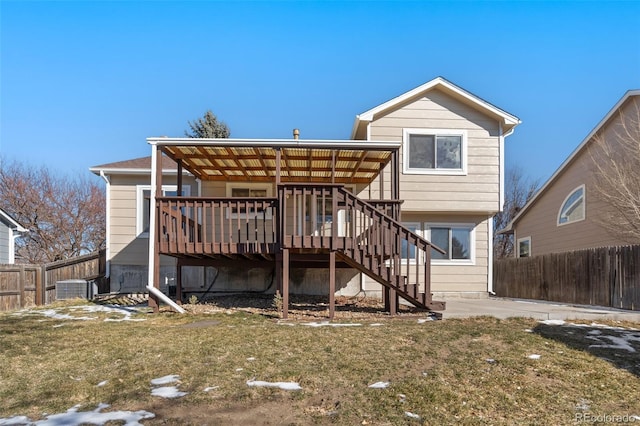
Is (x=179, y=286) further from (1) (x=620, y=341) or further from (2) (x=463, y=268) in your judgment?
(1) (x=620, y=341)

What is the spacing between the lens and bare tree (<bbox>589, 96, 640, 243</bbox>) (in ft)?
35.7

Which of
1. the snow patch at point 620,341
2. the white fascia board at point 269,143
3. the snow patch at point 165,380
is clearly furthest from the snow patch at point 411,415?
the white fascia board at point 269,143

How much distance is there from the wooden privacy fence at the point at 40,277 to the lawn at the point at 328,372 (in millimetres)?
3225

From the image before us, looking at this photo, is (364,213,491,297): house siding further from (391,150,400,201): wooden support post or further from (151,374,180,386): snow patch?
(151,374,180,386): snow patch

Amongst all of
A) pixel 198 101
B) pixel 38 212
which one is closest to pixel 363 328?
pixel 38 212

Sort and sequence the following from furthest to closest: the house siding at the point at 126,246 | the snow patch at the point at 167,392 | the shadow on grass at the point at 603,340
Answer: the house siding at the point at 126,246, the shadow on grass at the point at 603,340, the snow patch at the point at 167,392

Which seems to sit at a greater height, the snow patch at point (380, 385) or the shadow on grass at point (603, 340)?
the snow patch at point (380, 385)

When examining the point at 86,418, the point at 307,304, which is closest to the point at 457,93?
the point at 307,304

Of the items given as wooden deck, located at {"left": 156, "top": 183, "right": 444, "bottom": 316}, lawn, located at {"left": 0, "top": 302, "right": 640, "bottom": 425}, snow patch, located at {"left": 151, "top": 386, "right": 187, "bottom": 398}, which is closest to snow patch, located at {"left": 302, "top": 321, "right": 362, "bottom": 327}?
lawn, located at {"left": 0, "top": 302, "right": 640, "bottom": 425}

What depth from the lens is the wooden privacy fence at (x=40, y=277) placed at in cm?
959

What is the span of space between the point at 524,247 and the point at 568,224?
4076 millimetres

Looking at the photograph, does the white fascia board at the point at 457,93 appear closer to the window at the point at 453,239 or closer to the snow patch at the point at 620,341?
the window at the point at 453,239

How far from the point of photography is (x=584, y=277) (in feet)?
35.6

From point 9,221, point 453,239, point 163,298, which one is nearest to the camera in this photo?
point 163,298
